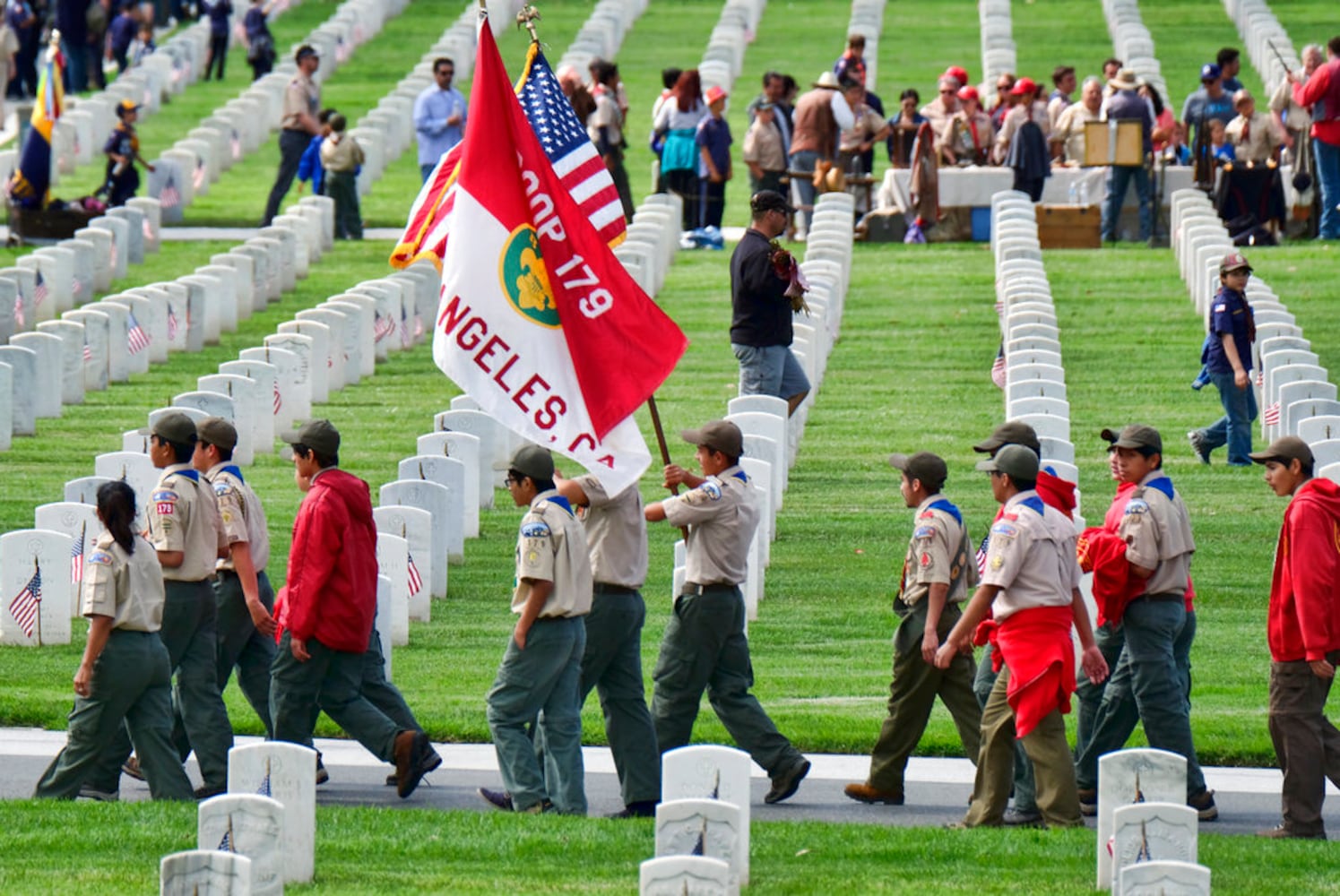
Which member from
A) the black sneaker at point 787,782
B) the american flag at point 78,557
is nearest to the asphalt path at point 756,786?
the black sneaker at point 787,782

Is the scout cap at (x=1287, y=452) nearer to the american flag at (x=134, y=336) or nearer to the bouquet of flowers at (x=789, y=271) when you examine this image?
the bouquet of flowers at (x=789, y=271)

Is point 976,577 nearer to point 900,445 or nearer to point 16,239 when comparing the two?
point 900,445

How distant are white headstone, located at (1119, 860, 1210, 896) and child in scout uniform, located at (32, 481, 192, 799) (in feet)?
15.2

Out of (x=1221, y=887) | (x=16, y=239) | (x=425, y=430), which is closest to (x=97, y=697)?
(x=1221, y=887)

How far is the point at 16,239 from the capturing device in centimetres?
2934

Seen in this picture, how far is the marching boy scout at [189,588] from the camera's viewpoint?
444 inches

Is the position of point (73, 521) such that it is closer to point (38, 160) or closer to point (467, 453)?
point (467, 453)

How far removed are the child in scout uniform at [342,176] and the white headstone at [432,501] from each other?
15166 millimetres

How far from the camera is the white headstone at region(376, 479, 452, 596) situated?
15.1 metres

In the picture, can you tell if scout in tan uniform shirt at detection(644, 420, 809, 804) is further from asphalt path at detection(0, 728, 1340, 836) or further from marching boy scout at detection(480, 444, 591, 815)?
marching boy scout at detection(480, 444, 591, 815)

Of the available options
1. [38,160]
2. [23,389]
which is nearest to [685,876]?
[23,389]

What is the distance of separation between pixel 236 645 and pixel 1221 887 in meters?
4.67

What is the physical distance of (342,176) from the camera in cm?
3072

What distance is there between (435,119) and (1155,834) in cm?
2136
